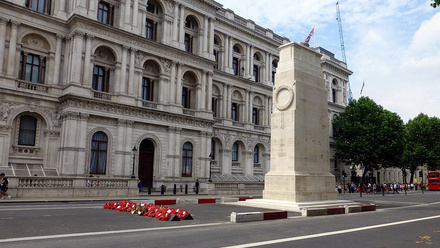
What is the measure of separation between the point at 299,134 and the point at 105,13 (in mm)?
25423

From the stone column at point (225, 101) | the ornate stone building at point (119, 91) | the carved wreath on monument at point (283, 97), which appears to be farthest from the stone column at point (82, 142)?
the stone column at point (225, 101)

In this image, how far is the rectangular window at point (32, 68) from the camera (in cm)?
3042

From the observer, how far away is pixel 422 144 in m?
70.6

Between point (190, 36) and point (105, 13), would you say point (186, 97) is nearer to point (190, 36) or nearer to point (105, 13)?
point (190, 36)

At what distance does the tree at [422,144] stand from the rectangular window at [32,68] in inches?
2472

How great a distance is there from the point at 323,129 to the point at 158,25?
82.5 ft

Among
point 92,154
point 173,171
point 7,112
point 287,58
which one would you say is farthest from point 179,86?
point 287,58

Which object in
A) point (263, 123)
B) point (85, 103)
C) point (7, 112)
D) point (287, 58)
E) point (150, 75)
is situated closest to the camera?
point (287, 58)

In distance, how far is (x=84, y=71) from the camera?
1235 inches

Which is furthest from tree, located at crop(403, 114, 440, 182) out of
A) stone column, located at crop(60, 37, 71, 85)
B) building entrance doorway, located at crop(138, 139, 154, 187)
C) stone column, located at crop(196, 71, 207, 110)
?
stone column, located at crop(60, 37, 71, 85)

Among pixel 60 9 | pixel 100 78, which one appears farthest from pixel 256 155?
pixel 60 9

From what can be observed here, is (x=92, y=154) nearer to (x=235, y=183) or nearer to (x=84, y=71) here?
(x=84, y=71)

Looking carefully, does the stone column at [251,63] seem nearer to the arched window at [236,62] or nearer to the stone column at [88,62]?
the arched window at [236,62]

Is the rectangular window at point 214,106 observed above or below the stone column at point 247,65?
below
